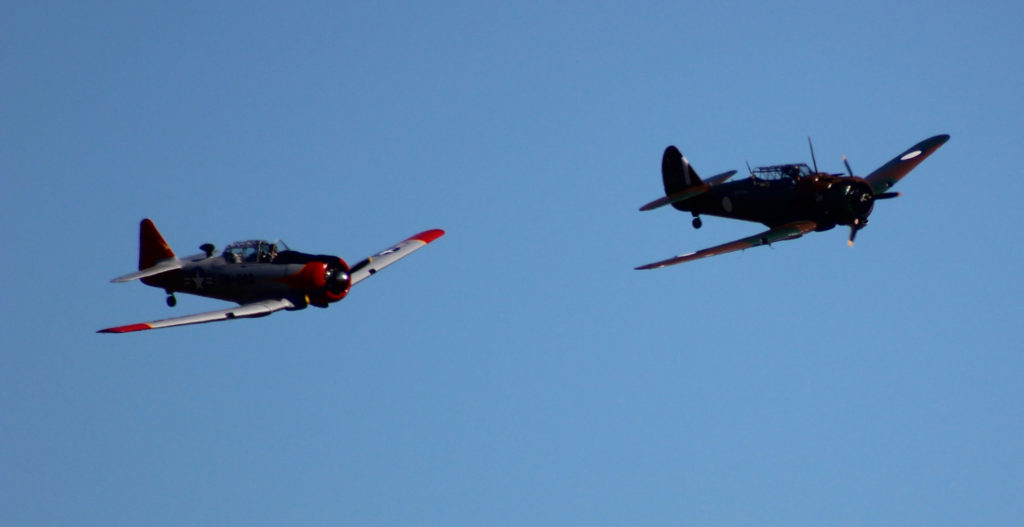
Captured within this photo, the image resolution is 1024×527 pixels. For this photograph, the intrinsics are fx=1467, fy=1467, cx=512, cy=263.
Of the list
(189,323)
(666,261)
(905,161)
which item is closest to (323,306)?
(189,323)

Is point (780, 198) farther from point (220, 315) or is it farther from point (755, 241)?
point (220, 315)

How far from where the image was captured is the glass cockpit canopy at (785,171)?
51750 mm

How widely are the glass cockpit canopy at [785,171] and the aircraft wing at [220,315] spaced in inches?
724

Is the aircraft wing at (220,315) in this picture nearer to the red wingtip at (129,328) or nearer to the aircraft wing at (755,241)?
the red wingtip at (129,328)

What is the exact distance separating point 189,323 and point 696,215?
2244 centimetres

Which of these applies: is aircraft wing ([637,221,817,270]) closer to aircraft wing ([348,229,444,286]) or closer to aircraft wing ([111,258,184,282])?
aircraft wing ([348,229,444,286])

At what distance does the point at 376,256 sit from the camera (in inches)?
1991

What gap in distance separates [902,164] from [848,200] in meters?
7.92

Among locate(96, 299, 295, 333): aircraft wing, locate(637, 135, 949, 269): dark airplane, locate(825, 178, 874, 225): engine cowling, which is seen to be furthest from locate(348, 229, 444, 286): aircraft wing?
locate(825, 178, 874, 225): engine cowling

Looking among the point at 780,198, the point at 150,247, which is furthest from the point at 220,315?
the point at 780,198


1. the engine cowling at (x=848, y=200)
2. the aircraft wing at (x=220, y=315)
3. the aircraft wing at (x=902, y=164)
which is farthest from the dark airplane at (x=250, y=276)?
the aircraft wing at (x=902, y=164)

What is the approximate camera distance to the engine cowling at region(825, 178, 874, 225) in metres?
50.4

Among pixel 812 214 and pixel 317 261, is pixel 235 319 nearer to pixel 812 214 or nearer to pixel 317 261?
pixel 317 261

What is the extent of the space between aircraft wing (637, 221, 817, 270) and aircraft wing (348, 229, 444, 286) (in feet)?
29.4
